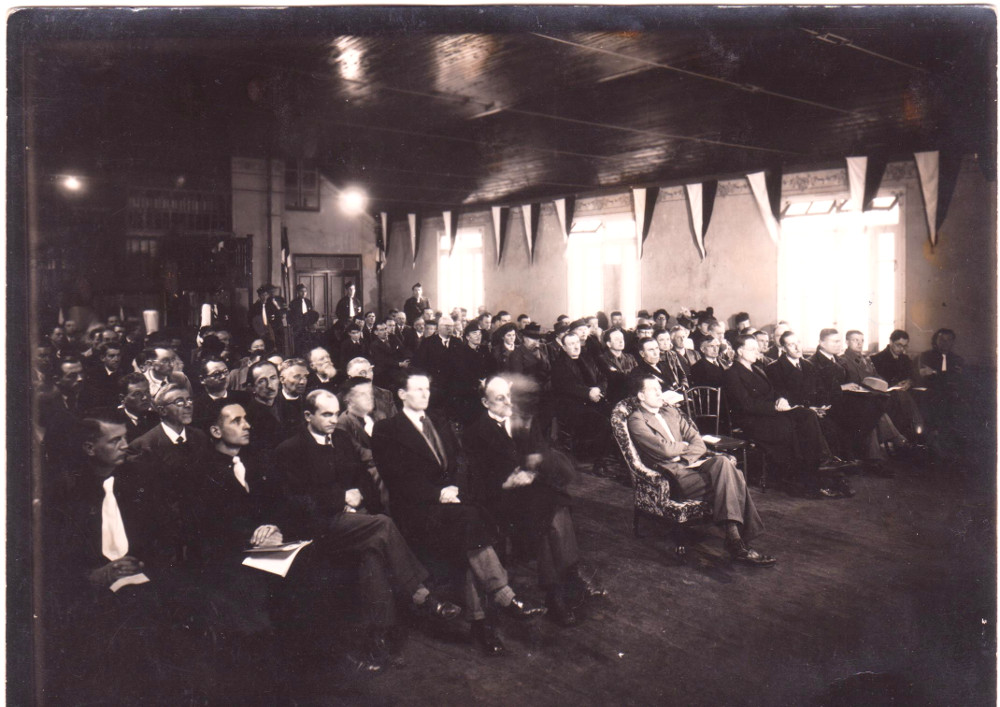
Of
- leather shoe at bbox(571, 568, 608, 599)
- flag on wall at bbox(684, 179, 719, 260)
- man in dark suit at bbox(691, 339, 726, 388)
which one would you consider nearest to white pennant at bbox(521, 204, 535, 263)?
flag on wall at bbox(684, 179, 719, 260)

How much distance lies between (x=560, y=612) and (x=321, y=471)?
124cm

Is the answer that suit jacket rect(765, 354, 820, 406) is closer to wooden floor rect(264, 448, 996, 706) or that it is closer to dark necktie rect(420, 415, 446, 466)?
wooden floor rect(264, 448, 996, 706)

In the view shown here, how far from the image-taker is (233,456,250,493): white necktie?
280 cm

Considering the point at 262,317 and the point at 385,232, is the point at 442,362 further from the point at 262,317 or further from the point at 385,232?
the point at 262,317

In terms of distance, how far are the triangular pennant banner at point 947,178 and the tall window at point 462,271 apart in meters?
2.53

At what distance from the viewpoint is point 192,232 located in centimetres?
312

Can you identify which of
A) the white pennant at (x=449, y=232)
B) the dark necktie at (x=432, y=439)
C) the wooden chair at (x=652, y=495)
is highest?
the white pennant at (x=449, y=232)

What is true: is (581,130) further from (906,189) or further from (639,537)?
(639,537)

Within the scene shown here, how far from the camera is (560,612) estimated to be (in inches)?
112

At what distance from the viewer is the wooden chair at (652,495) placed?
3391 mm

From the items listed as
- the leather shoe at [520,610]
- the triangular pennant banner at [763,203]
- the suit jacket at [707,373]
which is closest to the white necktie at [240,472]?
the leather shoe at [520,610]

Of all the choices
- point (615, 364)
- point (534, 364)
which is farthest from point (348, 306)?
point (615, 364)

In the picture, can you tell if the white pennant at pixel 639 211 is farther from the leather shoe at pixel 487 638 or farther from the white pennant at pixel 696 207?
the leather shoe at pixel 487 638

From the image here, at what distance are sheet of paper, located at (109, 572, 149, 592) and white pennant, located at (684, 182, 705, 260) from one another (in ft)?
12.0
